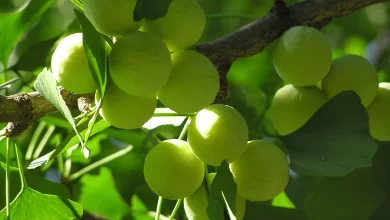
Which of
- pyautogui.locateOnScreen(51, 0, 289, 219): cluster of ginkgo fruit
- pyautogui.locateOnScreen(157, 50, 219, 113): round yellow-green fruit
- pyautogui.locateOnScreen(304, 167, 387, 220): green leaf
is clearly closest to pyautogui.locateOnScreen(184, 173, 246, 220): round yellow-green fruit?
pyautogui.locateOnScreen(51, 0, 289, 219): cluster of ginkgo fruit

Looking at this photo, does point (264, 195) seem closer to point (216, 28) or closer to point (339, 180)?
point (339, 180)

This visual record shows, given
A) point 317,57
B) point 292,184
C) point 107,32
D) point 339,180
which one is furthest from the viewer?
point 292,184

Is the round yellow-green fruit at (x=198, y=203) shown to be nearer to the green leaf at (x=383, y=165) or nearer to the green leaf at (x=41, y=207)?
the green leaf at (x=41, y=207)

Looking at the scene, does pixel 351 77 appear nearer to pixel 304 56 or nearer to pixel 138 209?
pixel 304 56

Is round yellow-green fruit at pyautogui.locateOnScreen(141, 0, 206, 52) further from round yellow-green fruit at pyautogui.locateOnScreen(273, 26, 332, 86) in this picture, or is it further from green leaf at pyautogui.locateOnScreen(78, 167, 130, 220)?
green leaf at pyautogui.locateOnScreen(78, 167, 130, 220)

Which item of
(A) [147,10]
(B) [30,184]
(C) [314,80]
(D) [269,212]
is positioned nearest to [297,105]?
(C) [314,80]

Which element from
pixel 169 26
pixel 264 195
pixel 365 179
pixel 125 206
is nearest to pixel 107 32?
pixel 169 26

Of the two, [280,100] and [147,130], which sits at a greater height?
[280,100]
